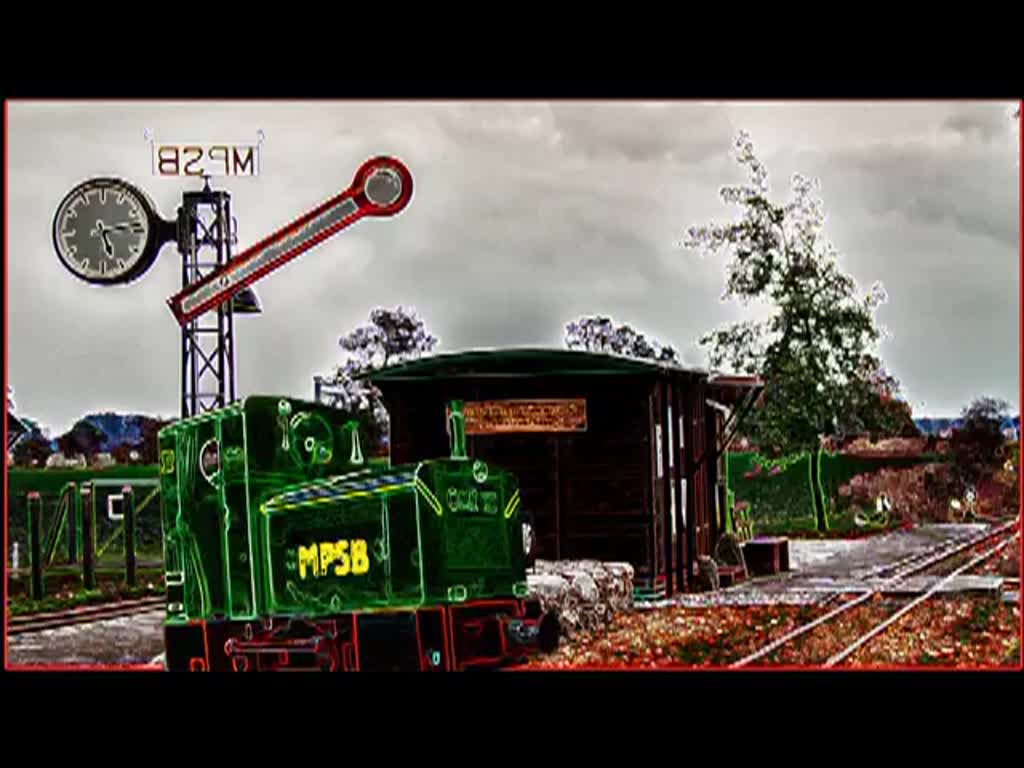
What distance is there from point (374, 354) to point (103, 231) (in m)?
2.03

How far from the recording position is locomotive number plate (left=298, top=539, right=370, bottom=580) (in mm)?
11398

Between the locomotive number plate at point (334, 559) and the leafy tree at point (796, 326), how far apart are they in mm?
2763

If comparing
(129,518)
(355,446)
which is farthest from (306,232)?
(129,518)

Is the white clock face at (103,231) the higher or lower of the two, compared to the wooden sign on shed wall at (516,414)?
higher

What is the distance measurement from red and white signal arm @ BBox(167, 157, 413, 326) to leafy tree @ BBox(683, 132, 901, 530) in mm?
2023

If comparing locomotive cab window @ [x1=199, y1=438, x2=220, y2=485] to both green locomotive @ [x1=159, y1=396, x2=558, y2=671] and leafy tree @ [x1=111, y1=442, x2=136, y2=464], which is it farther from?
leafy tree @ [x1=111, y1=442, x2=136, y2=464]

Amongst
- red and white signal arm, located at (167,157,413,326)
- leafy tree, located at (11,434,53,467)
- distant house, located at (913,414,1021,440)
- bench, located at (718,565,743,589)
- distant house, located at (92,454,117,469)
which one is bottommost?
bench, located at (718,565,743,589)

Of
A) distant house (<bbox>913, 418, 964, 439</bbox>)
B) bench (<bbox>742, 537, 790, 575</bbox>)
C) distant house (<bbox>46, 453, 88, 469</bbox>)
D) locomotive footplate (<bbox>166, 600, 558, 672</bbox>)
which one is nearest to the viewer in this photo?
locomotive footplate (<bbox>166, 600, 558, 672</bbox>)

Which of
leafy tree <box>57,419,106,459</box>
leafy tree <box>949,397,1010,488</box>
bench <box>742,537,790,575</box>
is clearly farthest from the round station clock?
leafy tree <box>949,397,1010,488</box>

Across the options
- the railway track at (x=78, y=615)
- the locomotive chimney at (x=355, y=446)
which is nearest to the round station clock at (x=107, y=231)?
the locomotive chimney at (x=355, y=446)

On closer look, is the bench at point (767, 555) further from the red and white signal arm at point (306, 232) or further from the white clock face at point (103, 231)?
the white clock face at point (103, 231)

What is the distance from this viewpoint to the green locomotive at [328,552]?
1123 cm

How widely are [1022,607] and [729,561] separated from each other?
2213mm

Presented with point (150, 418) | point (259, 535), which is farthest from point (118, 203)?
point (259, 535)
